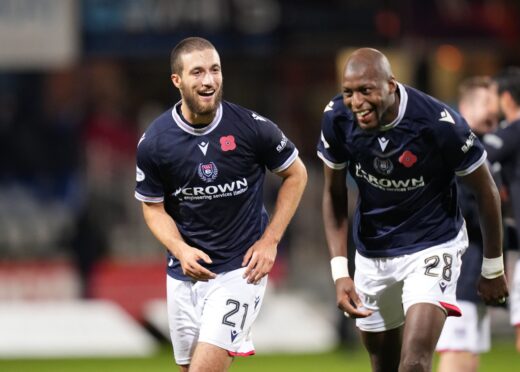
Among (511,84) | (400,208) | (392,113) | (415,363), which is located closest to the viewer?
(415,363)

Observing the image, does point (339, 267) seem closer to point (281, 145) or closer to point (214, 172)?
point (281, 145)

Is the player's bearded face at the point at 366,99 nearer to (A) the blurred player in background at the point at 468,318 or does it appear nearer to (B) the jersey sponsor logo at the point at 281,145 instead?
(B) the jersey sponsor logo at the point at 281,145

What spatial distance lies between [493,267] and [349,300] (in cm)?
79

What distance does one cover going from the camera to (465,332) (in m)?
8.40

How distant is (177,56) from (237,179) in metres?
0.73

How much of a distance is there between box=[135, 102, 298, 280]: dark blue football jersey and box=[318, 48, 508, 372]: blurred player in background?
38 cm

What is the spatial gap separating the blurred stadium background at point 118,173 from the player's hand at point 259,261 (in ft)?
22.8

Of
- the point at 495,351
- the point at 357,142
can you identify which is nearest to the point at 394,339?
the point at 357,142

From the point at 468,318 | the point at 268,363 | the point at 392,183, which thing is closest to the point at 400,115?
the point at 392,183

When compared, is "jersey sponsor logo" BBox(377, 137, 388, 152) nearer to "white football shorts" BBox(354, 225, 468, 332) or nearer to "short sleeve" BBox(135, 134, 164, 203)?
"white football shorts" BBox(354, 225, 468, 332)

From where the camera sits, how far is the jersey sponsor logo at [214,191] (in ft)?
22.7

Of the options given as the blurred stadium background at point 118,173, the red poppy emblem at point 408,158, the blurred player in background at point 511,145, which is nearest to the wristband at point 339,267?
the red poppy emblem at point 408,158

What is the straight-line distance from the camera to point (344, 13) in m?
15.0

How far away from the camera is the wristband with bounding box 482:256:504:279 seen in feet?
22.7
